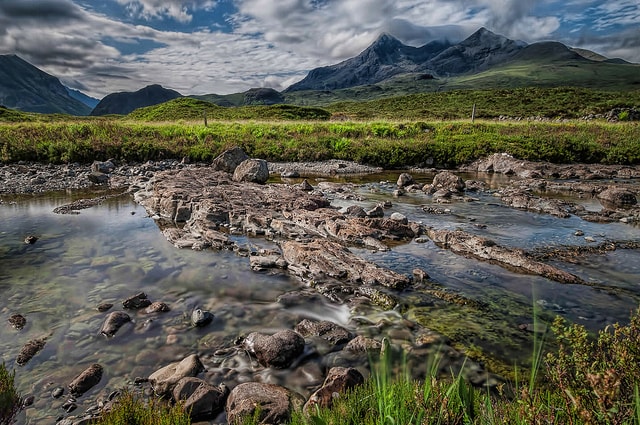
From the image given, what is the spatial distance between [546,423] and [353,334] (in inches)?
175

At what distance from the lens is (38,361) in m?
5.91

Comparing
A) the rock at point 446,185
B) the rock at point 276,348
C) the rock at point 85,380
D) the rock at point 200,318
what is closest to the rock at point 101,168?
the rock at point 446,185

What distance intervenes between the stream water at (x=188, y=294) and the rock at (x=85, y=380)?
0.12 meters

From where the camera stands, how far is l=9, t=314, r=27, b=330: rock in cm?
693

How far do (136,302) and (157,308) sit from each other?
0.55m

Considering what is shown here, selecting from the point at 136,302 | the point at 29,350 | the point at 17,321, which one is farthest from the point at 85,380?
the point at 17,321

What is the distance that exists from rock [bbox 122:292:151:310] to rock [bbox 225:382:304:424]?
3621 mm

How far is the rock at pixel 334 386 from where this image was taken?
182 inches

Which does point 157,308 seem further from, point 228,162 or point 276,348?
point 228,162

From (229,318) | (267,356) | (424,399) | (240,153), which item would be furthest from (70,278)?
(240,153)

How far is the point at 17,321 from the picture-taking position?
7.04 meters

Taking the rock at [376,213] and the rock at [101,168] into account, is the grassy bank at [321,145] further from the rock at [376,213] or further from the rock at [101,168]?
the rock at [376,213]

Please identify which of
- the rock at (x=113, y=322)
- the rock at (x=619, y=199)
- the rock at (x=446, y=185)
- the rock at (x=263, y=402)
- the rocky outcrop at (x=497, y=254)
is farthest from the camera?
the rock at (x=446, y=185)

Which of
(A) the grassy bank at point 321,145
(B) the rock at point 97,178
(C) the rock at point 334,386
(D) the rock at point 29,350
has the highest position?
(A) the grassy bank at point 321,145
